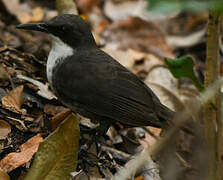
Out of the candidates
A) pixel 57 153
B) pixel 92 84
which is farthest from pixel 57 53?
pixel 57 153

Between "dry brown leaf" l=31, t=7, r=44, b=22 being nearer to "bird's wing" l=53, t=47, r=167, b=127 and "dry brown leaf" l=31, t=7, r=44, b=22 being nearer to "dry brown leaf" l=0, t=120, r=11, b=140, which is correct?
"bird's wing" l=53, t=47, r=167, b=127

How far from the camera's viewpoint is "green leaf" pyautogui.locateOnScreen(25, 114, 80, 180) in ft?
8.95

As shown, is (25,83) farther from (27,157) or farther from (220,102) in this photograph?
(220,102)

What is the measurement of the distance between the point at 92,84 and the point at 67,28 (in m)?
0.61

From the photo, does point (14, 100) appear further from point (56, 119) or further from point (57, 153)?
point (57, 153)

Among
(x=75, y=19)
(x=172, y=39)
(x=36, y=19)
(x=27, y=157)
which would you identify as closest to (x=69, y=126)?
(x=27, y=157)

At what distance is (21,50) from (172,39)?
9.07ft

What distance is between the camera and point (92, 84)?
3.47 m

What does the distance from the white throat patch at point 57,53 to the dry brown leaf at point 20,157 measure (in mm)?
622

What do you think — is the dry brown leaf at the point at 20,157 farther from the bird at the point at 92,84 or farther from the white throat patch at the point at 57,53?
the white throat patch at the point at 57,53

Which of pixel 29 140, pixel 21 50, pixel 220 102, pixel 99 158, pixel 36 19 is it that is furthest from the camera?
pixel 36 19

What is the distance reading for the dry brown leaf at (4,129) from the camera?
3.30 meters

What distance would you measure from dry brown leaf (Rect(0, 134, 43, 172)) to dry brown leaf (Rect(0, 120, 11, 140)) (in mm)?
171

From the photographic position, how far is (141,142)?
4074 mm
